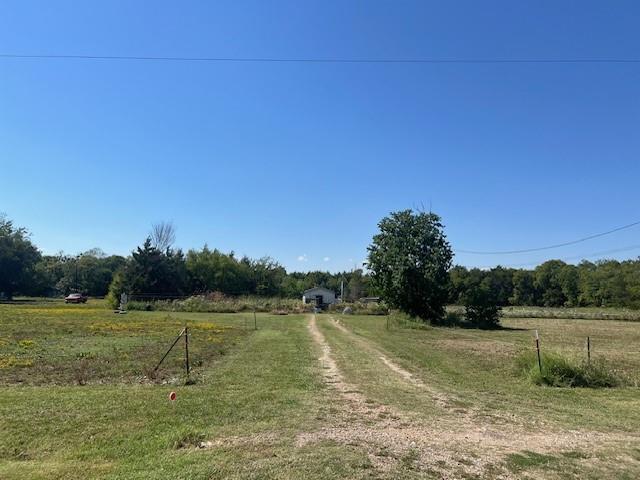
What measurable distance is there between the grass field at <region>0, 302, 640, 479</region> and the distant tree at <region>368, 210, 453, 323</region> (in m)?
26.7

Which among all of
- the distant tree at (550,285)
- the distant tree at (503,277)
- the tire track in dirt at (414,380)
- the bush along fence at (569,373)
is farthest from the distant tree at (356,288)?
the bush along fence at (569,373)

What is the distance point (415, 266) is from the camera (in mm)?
44125

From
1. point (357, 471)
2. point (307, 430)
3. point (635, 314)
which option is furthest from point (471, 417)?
point (635, 314)

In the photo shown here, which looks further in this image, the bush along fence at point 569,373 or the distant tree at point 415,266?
the distant tree at point 415,266

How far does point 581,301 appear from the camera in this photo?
371 feet

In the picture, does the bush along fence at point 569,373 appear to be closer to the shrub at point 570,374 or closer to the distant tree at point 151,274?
the shrub at point 570,374

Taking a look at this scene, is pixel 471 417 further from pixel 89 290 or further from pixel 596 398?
pixel 89 290

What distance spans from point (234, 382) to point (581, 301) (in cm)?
11854

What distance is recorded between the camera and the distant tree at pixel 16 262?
8875 centimetres

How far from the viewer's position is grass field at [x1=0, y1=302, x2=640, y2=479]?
6266 millimetres

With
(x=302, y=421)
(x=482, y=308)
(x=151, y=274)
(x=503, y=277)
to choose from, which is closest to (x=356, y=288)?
(x=503, y=277)

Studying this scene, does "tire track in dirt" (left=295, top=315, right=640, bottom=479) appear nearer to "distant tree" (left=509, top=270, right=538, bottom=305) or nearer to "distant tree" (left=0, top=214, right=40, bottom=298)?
"distant tree" (left=0, top=214, right=40, bottom=298)

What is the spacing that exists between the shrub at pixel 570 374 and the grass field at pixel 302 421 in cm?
59

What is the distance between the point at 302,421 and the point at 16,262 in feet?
324
